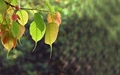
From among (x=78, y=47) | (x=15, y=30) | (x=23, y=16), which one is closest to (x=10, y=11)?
(x=23, y=16)

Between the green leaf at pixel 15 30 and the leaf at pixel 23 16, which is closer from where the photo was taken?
the green leaf at pixel 15 30

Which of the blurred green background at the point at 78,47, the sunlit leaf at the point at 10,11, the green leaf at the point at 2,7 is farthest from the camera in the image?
the blurred green background at the point at 78,47

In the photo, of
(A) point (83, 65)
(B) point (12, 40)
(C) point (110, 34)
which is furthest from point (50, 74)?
(B) point (12, 40)

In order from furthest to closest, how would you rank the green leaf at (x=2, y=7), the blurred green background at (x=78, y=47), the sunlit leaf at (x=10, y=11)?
1. the blurred green background at (x=78, y=47)
2. the sunlit leaf at (x=10, y=11)
3. the green leaf at (x=2, y=7)

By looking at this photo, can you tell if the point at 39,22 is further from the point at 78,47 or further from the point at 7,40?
the point at 78,47

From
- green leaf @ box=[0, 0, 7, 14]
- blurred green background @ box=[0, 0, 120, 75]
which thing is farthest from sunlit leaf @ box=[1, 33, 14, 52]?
blurred green background @ box=[0, 0, 120, 75]

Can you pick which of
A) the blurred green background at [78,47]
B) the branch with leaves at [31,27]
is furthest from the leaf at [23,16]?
the blurred green background at [78,47]

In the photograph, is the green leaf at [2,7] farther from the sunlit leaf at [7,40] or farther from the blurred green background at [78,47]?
the blurred green background at [78,47]

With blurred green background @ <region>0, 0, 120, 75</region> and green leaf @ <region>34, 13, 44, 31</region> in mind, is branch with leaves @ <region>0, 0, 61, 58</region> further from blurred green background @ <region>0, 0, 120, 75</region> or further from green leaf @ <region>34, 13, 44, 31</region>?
blurred green background @ <region>0, 0, 120, 75</region>
